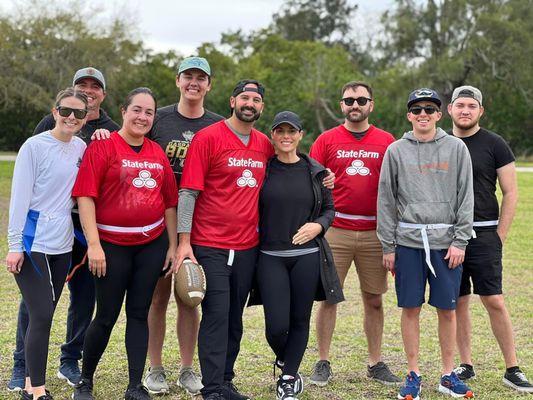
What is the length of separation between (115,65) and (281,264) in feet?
123

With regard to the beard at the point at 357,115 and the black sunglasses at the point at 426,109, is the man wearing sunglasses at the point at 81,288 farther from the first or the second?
the black sunglasses at the point at 426,109

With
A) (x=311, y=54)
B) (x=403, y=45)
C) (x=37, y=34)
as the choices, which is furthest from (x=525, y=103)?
(x=37, y=34)

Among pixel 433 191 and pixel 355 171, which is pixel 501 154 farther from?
pixel 355 171

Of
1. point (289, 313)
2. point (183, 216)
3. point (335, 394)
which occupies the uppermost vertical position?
point (183, 216)

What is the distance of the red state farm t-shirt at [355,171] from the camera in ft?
18.7

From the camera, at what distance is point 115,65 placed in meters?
40.4

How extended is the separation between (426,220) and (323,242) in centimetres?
79

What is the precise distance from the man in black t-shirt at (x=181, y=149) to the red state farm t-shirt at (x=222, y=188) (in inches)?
14.8

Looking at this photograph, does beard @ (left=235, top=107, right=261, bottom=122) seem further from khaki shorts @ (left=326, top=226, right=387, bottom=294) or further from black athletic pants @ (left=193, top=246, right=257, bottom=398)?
khaki shorts @ (left=326, top=226, right=387, bottom=294)

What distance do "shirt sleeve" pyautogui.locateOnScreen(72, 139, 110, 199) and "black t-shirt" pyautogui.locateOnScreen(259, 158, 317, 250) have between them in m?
1.13

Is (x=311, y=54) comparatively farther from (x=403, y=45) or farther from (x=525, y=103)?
(x=525, y=103)

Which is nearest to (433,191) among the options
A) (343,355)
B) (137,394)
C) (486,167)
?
(486,167)

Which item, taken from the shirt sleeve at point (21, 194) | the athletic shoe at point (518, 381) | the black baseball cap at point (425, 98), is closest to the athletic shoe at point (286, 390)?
the athletic shoe at point (518, 381)

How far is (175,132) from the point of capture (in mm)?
5320
